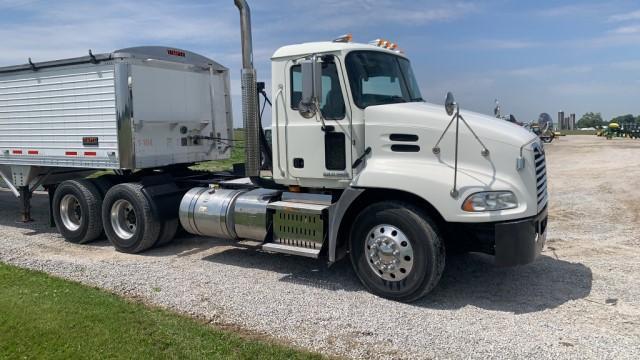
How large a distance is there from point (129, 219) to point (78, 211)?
1.29 meters

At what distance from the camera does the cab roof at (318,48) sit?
6293 millimetres

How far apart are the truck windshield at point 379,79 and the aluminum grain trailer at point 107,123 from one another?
12.4ft

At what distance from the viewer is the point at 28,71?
9.28 metres

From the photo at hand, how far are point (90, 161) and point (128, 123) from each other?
3.78 feet

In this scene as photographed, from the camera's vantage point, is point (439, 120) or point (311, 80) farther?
point (311, 80)

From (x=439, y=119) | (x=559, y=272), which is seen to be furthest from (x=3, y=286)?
(x=559, y=272)

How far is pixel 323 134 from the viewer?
21.0ft

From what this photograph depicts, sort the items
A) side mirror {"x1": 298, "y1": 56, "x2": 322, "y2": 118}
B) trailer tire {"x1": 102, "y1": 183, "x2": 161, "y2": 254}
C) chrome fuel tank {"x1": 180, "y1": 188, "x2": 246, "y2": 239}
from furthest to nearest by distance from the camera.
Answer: trailer tire {"x1": 102, "y1": 183, "x2": 161, "y2": 254} → chrome fuel tank {"x1": 180, "y1": 188, "x2": 246, "y2": 239} → side mirror {"x1": 298, "y1": 56, "x2": 322, "y2": 118}

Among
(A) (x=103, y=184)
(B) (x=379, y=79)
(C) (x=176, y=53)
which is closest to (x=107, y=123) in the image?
(A) (x=103, y=184)

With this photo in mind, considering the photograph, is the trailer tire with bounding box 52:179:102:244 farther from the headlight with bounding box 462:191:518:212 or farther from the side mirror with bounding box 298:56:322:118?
the headlight with bounding box 462:191:518:212

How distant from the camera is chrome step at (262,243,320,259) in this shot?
6418mm

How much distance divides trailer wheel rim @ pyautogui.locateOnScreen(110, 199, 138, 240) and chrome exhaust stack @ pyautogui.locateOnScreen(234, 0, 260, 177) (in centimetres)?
246

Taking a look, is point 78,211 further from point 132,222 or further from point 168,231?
point 168,231

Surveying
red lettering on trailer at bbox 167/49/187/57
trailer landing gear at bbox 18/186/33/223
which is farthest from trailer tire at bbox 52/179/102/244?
red lettering on trailer at bbox 167/49/187/57
